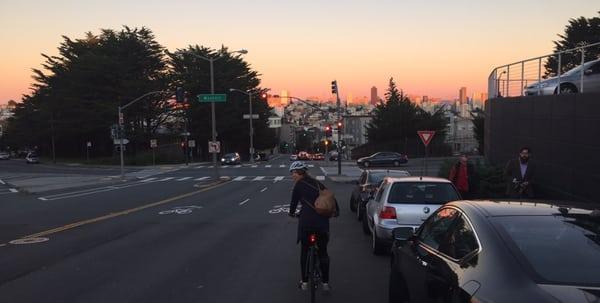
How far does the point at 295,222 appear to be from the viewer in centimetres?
1527

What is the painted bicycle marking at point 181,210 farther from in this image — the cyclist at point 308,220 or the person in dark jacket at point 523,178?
the cyclist at point 308,220

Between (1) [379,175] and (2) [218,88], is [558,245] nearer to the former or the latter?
(1) [379,175]

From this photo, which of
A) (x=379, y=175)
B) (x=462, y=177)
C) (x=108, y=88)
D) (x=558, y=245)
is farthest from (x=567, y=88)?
(x=108, y=88)

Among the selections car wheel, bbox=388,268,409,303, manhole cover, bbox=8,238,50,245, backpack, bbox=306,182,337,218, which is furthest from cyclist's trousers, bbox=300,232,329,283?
manhole cover, bbox=8,238,50,245

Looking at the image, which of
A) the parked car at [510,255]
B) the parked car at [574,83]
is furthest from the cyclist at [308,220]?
the parked car at [574,83]

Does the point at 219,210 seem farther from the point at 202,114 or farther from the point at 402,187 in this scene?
the point at 202,114

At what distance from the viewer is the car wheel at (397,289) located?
5.44m

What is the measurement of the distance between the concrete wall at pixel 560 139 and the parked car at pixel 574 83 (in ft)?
1.63

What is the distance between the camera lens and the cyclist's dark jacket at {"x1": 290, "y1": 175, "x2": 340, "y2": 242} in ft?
23.7

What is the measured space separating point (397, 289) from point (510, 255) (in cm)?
225

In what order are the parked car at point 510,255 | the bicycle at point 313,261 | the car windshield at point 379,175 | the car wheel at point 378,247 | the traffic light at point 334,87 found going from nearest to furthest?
the parked car at point 510,255 < the bicycle at point 313,261 < the car wheel at point 378,247 < the car windshield at point 379,175 < the traffic light at point 334,87

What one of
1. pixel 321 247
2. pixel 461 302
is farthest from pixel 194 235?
pixel 461 302

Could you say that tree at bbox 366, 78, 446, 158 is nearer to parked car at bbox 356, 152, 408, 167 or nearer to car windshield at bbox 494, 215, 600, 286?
parked car at bbox 356, 152, 408, 167

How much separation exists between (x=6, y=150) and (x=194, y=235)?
165 metres
